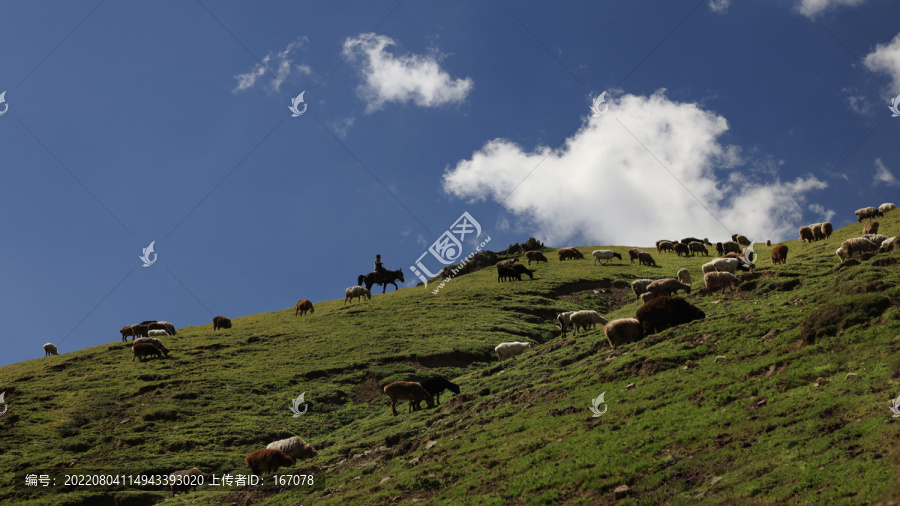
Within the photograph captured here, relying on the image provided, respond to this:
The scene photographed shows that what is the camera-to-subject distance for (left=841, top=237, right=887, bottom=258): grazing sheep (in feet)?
105

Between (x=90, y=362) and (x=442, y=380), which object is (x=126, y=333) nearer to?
(x=90, y=362)

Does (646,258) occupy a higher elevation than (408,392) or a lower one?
higher

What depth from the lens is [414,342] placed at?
43156 mm

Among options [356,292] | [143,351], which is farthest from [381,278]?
[143,351]

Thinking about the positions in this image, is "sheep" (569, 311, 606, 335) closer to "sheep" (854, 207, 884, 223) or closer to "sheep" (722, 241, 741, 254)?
"sheep" (722, 241, 741, 254)

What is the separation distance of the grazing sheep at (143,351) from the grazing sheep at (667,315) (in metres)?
Result: 34.0

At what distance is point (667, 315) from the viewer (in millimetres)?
24797

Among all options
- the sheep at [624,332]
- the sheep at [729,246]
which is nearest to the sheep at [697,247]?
the sheep at [729,246]

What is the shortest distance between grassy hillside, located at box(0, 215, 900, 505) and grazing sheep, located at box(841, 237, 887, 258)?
128 centimetres

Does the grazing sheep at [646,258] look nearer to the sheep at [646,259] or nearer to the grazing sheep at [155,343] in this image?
the sheep at [646,259]

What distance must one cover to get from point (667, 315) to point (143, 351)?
3548 cm

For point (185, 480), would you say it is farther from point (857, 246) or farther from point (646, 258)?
point (646, 258)

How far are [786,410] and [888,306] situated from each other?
6284mm

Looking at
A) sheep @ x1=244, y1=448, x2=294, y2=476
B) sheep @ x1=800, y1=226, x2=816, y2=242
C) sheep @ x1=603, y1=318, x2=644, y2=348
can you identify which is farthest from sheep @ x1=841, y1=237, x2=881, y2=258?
sheep @ x1=244, y1=448, x2=294, y2=476
